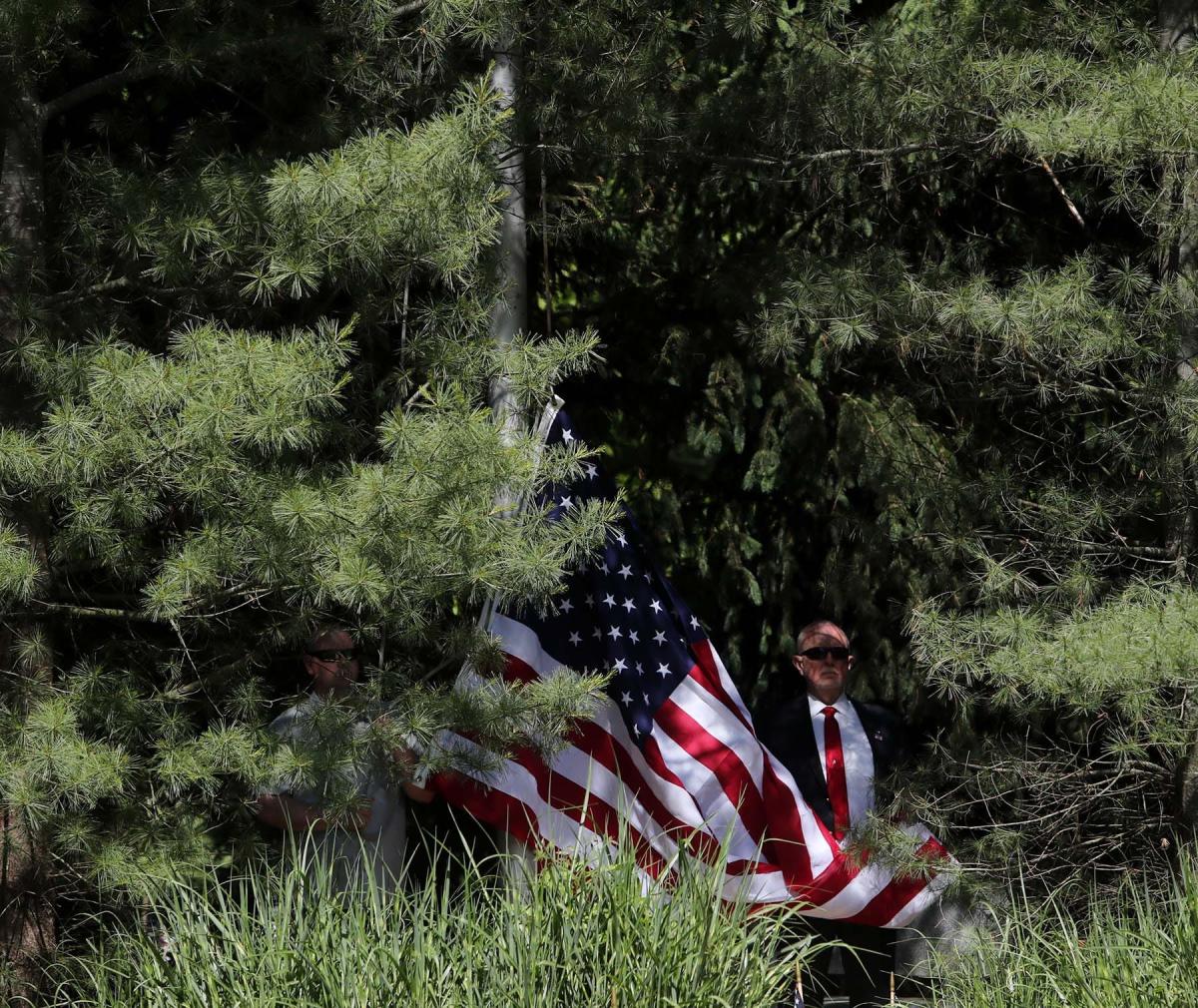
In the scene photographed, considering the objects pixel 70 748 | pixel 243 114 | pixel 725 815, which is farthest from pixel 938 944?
pixel 243 114

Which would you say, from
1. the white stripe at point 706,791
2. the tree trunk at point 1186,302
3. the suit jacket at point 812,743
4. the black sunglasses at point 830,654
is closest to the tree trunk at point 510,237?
the white stripe at point 706,791

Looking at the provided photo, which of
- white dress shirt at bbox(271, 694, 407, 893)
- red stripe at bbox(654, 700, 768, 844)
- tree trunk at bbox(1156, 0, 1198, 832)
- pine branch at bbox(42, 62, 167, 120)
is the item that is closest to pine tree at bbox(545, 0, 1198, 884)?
tree trunk at bbox(1156, 0, 1198, 832)

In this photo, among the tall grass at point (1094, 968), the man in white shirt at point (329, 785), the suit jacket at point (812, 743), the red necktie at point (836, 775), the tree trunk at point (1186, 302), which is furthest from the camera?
the suit jacket at point (812, 743)

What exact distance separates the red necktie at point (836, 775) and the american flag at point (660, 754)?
11 centimetres

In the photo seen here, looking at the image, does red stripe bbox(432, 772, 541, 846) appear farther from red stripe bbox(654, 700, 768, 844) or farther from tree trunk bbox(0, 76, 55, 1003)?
tree trunk bbox(0, 76, 55, 1003)

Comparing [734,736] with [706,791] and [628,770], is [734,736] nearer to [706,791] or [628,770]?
[706,791]

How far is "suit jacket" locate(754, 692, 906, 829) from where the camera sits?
5.53 m

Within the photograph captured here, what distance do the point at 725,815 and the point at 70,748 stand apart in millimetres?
2108

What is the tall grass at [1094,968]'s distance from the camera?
12.8 feet

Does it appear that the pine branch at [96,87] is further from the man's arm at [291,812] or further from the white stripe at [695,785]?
the man's arm at [291,812]

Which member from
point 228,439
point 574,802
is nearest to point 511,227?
point 228,439

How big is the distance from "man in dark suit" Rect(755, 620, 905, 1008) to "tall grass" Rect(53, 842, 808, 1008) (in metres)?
1.50

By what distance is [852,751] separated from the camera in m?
5.61

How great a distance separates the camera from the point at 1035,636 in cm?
470
